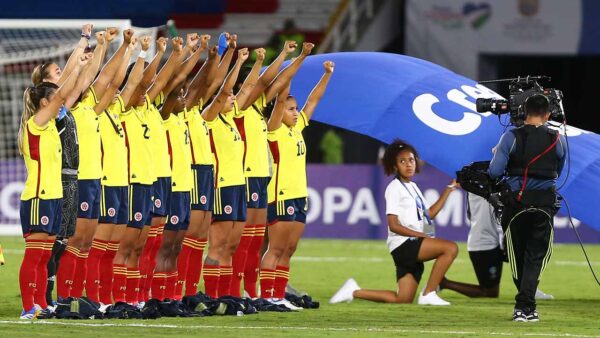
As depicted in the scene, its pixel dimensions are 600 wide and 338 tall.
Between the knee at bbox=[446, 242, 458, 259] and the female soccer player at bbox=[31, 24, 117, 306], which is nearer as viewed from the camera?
the female soccer player at bbox=[31, 24, 117, 306]

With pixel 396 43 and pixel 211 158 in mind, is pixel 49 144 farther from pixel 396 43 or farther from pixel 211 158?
pixel 396 43

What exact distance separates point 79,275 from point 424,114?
4.03 meters

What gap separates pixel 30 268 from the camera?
9703 millimetres

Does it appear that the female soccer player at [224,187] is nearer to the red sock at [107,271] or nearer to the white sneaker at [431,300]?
the red sock at [107,271]

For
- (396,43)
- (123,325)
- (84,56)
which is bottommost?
(123,325)

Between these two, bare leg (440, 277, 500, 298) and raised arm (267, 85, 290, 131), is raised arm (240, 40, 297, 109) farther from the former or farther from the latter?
bare leg (440, 277, 500, 298)

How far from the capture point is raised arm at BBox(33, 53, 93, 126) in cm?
965

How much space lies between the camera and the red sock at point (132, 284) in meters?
10.4

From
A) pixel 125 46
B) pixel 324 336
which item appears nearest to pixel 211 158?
pixel 125 46

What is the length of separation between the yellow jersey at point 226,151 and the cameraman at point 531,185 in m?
1.97

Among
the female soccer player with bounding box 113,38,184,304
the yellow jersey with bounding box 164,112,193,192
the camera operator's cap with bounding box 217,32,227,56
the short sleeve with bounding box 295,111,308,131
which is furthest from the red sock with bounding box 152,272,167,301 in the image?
the short sleeve with bounding box 295,111,308,131

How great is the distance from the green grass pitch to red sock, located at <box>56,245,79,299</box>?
1.30ft

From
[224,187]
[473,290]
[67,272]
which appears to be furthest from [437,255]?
[67,272]

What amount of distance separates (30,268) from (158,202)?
1.22 meters
